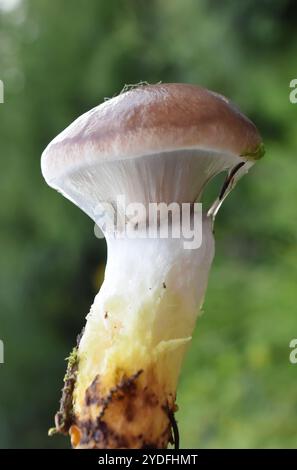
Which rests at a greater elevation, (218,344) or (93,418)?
(93,418)

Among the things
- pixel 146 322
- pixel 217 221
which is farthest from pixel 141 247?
pixel 217 221

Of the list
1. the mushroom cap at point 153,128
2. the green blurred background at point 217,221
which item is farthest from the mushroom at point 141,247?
the green blurred background at point 217,221

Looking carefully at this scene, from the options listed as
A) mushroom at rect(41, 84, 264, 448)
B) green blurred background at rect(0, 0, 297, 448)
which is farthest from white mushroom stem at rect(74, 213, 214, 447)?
green blurred background at rect(0, 0, 297, 448)

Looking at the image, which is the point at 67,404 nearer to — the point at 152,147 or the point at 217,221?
the point at 152,147

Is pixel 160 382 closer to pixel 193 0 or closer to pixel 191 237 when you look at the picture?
pixel 191 237

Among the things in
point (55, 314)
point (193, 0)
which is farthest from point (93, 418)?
point (55, 314)

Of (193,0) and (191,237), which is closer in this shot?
(191,237)
